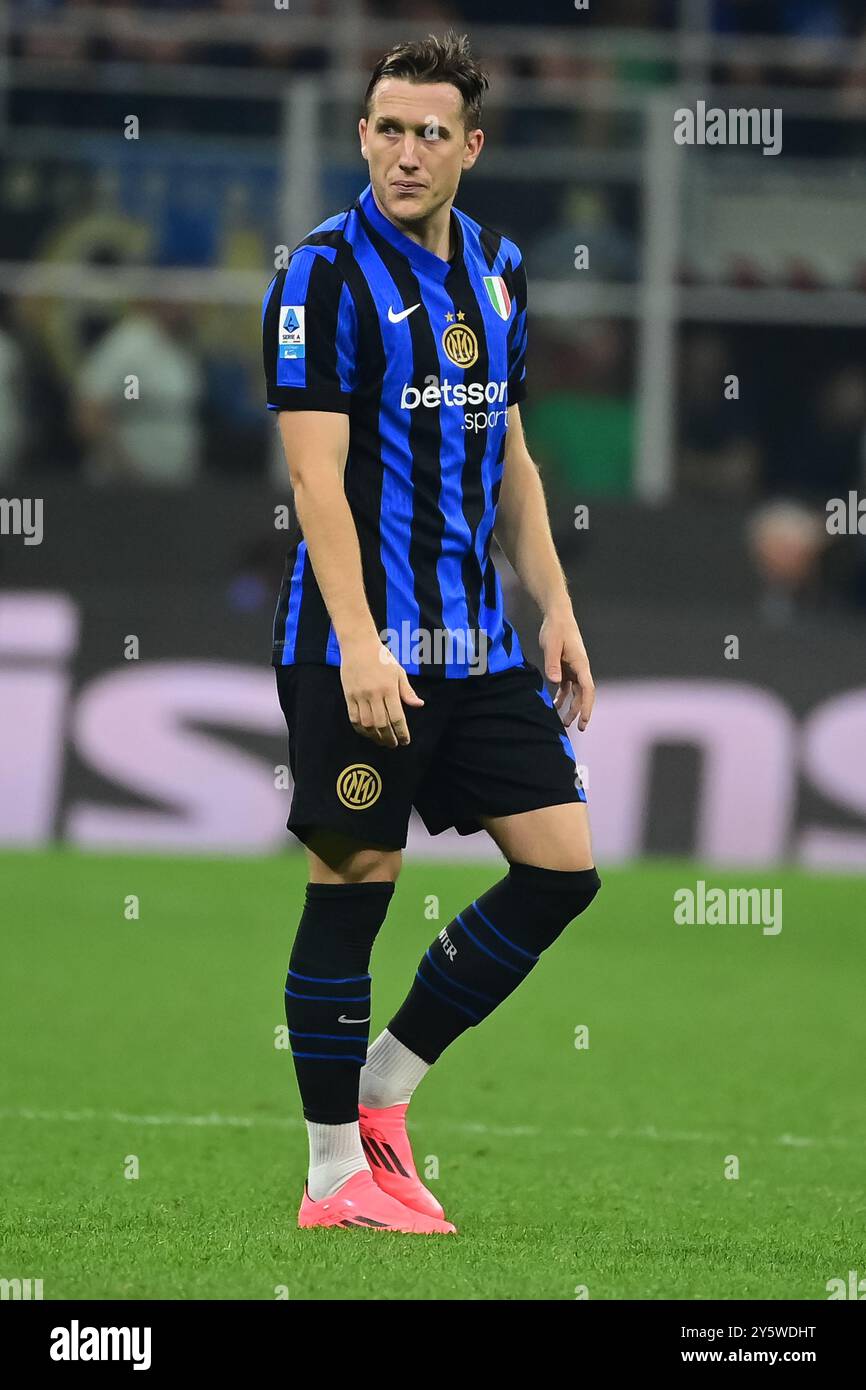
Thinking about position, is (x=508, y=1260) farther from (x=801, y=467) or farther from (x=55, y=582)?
(x=801, y=467)

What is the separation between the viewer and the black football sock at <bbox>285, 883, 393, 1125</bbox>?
4152mm

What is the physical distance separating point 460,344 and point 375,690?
0.70 metres

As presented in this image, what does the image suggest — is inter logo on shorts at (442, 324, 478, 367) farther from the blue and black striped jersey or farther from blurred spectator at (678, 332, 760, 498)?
blurred spectator at (678, 332, 760, 498)

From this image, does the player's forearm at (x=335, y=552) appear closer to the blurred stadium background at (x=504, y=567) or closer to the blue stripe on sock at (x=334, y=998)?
the blue stripe on sock at (x=334, y=998)

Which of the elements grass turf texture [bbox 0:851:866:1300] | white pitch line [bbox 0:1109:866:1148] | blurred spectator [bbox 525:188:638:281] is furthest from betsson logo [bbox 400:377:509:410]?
blurred spectator [bbox 525:188:638:281]

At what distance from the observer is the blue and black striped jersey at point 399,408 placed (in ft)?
13.4

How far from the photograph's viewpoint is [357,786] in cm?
407

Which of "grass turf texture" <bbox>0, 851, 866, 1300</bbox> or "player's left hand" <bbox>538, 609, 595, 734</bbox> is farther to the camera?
"player's left hand" <bbox>538, 609, 595, 734</bbox>

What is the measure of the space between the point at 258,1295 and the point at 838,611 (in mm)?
9493

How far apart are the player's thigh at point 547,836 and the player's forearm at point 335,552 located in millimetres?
482

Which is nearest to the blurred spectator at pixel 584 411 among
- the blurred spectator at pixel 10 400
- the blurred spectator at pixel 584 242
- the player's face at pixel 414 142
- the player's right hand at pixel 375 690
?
the blurred spectator at pixel 584 242

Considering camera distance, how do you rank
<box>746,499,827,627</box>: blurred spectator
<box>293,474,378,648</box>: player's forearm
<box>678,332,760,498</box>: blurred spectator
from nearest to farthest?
1. <box>293,474,378,648</box>: player's forearm
2. <box>746,499,827,627</box>: blurred spectator
3. <box>678,332,760,498</box>: blurred spectator

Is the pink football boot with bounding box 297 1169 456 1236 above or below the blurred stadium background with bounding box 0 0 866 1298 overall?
below

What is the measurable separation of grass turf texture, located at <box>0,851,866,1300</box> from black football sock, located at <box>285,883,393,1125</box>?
0.28 meters
